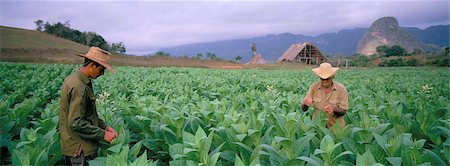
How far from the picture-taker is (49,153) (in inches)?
134

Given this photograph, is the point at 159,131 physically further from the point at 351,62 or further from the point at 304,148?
the point at 351,62

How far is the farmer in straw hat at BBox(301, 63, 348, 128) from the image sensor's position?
4.23 m

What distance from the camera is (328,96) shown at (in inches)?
174

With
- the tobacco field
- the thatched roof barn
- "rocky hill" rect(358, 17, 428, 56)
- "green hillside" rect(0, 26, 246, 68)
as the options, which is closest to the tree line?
"green hillside" rect(0, 26, 246, 68)

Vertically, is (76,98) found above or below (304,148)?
above

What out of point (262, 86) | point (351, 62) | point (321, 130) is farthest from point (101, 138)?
point (351, 62)

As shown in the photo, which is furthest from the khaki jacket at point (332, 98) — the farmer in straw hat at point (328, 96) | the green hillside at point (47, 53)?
the green hillside at point (47, 53)

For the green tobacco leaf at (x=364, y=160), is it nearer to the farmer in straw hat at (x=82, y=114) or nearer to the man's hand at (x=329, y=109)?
the man's hand at (x=329, y=109)

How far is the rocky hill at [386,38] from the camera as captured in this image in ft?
368

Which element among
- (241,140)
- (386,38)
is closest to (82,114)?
(241,140)

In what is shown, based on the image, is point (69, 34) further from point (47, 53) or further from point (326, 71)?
point (326, 71)

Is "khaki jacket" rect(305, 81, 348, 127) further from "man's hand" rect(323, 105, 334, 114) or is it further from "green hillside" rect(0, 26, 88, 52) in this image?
"green hillside" rect(0, 26, 88, 52)

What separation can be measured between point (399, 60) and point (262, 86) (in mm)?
46407

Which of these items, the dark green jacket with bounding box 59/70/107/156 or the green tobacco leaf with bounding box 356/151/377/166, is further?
the dark green jacket with bounding box 59/70/107/156
